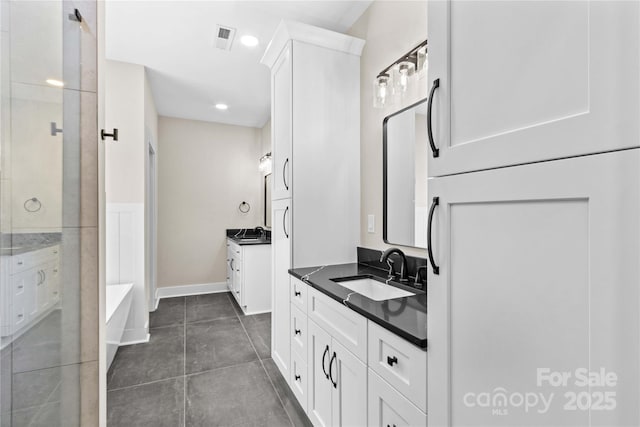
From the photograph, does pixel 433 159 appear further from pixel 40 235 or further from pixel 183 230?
pixel 183 230

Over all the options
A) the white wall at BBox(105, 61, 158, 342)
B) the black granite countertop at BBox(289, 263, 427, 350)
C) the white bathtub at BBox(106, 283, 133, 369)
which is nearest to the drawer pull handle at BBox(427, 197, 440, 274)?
the black granite countertop at BBox(289, 263, 427, 350)

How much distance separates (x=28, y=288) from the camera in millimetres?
883

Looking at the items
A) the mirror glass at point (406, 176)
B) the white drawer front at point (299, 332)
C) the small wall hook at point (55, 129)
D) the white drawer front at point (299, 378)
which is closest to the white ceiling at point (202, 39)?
the mirror glass at point (406, 176)

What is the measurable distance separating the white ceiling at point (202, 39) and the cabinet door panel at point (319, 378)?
210cm

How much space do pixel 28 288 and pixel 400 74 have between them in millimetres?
1873

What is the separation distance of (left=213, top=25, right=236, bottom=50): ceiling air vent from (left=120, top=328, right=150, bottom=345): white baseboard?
8.98ft

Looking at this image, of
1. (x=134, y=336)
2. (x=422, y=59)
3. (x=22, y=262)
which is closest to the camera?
(x=22, y=262)

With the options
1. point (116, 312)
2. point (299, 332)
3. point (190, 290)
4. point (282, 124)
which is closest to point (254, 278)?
point (190, 290)

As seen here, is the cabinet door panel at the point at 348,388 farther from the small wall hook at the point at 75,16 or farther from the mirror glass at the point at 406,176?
the small wall hook at the point at 75,16

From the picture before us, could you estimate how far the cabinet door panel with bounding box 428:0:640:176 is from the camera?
1.71 feet

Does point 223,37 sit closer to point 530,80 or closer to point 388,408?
point 530,80

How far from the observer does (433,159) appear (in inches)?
36.2

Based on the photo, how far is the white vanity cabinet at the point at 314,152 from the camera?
2.07 m

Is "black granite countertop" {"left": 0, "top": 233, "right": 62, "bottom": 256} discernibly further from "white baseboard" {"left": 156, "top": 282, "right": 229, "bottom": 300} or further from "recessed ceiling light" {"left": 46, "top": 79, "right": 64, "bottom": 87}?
"white baseboard" {"left": 156, "top": 282, "right": 229, "bottom": 300}
